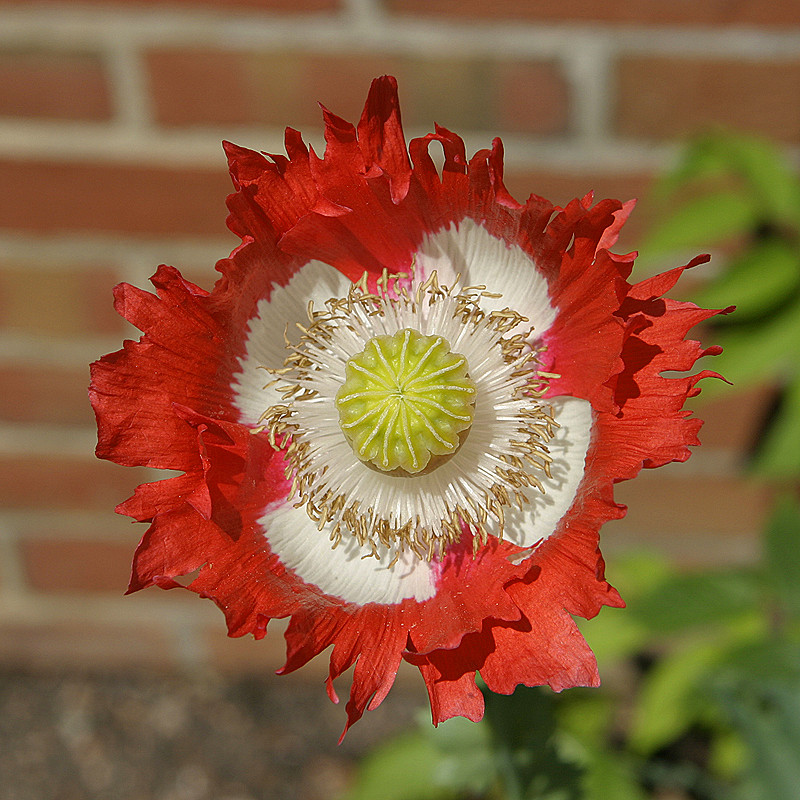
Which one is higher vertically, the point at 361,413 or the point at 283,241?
the point at 283,241

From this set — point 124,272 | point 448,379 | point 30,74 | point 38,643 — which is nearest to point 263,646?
point 38,643

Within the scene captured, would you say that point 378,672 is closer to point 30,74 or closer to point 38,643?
point 30,74

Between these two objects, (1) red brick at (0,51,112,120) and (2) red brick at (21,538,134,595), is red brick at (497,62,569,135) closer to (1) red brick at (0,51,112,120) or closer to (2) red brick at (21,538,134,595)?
(1) red brick at (0,51,112,120)

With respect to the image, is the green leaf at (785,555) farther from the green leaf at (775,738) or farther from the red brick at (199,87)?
the red brick at (199,87)

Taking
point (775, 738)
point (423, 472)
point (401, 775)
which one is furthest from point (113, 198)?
point (775, 738)

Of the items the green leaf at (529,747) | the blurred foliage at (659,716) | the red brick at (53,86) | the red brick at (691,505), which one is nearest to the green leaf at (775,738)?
the blurred foliage at (659,716)

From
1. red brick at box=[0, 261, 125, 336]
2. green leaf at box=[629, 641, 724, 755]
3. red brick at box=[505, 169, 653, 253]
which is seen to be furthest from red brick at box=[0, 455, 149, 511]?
green leaf at box=[629, 641, 724, 755]

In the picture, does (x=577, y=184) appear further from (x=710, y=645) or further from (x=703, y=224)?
(x=710, y=645)
